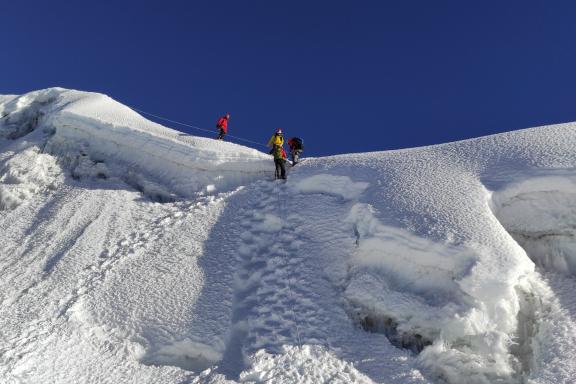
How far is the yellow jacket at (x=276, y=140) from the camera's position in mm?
15695

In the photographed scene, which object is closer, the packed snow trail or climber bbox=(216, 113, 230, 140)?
the packed snow trail

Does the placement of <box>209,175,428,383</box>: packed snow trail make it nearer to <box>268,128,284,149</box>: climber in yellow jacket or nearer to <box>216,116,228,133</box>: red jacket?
<box>268,128,284,149</box>: climber in yellow jacket

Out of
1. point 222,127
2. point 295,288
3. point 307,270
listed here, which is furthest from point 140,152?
point 295,288

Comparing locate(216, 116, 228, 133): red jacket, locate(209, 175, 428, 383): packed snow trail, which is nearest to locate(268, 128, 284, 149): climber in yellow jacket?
locate(209, 175, 428, 383): packed snow trail

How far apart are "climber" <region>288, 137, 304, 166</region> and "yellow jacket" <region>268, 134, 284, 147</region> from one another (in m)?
0.55

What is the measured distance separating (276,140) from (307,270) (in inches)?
209

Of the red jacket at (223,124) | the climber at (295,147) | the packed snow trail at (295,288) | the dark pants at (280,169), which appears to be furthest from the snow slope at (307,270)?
the red jacket at (223,124)

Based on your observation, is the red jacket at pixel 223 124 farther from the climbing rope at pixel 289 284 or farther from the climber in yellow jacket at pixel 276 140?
the climbing rope at pixel 289 284

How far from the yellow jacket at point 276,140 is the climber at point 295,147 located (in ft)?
1.79

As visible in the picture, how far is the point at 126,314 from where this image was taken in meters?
10.8

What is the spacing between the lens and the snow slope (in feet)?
29.8

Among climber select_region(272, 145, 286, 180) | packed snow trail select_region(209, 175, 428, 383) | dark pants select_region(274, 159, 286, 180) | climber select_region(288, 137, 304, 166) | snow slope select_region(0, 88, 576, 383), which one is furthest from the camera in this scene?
climber select_region(288, 137, 304, 166)

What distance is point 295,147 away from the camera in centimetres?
1630

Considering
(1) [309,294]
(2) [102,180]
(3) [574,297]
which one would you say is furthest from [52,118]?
(3) [574,297]
